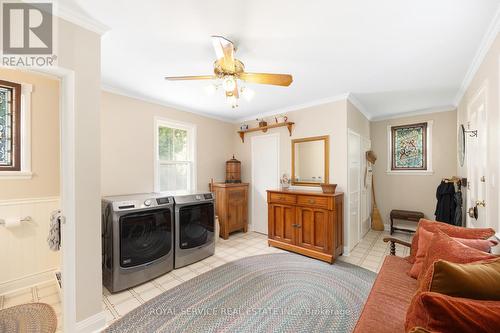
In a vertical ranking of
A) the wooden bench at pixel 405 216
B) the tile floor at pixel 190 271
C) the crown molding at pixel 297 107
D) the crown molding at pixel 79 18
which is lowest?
the tile floor at pixel 190 271

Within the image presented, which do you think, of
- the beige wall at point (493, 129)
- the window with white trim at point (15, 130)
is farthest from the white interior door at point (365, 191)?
the window with white trim at point (15, 130)

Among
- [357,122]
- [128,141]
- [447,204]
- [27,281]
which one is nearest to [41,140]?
[128,141]

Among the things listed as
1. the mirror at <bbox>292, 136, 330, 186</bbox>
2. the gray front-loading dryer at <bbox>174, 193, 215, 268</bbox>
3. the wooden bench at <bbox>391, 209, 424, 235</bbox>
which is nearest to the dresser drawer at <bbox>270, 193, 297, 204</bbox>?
the mirror at <bbox>292, 136, 330, 186</bbox>

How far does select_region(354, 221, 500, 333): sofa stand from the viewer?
1.13m

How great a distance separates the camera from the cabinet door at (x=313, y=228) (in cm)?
294

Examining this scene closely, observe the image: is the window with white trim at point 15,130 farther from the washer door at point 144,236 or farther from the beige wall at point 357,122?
the beige wall at point 357,122

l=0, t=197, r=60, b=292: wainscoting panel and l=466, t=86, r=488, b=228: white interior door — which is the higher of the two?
l=466, t=86, r=488, b=228: white interior door

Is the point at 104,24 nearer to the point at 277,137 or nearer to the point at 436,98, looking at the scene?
the point at 277,137

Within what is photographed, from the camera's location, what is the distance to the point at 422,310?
2.71 feet

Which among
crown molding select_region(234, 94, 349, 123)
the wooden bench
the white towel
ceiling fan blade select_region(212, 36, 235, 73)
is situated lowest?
the wooden bench

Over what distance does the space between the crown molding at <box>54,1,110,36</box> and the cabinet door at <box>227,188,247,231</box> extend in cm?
292

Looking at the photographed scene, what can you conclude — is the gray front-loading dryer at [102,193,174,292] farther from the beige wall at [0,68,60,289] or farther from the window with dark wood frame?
the window with dark wood frame

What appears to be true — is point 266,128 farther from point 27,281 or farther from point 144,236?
point 27,281

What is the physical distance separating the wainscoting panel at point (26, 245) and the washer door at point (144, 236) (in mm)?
1029
